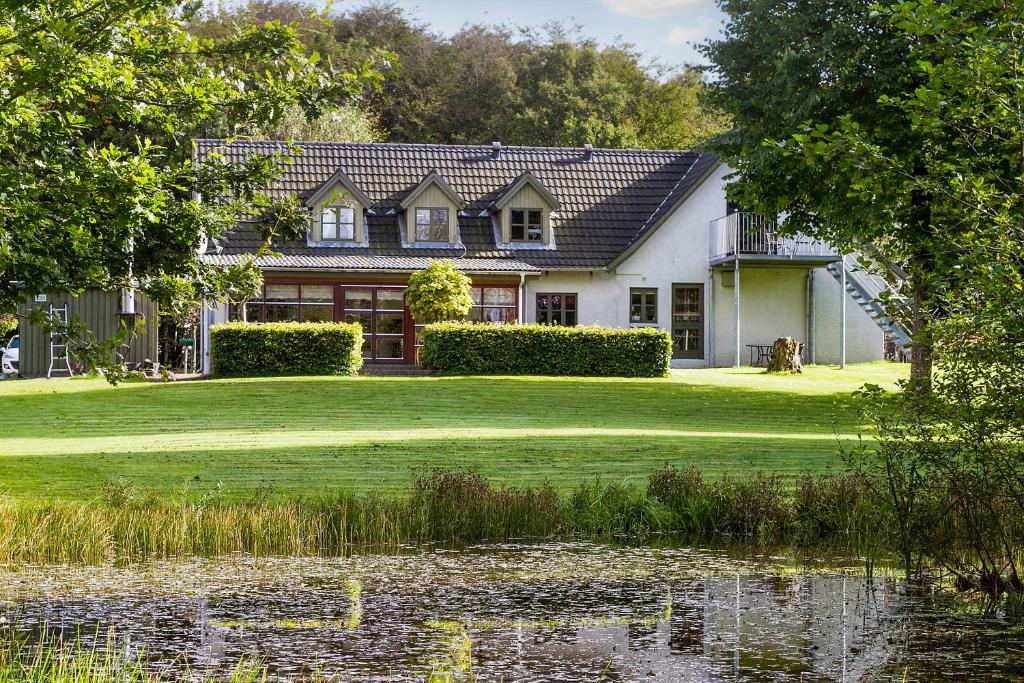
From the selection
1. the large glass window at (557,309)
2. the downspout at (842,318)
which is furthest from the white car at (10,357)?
the downspout at (842,318)

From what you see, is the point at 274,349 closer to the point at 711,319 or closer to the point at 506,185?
the point at 506,185

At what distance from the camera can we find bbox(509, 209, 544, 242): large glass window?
37.3m

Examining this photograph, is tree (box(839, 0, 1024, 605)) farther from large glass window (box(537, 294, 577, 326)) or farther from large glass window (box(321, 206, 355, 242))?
large glass window (box(321, 206, 355, 242))

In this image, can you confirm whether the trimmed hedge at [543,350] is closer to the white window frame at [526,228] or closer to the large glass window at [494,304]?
the large glass window at [494,304]

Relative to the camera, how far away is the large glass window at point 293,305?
3525 centimetres

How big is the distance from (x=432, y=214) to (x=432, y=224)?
272 millimetres

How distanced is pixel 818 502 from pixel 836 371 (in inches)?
868

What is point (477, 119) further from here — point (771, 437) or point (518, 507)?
point (518, 507)

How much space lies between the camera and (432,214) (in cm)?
3678

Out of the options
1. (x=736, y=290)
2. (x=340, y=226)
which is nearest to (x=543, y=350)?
(x=736, y=290)

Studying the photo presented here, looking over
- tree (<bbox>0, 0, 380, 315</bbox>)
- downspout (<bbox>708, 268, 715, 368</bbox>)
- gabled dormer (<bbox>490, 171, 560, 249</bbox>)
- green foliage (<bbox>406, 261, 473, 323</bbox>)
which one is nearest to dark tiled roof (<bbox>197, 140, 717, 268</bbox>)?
gabled dormer (<bbox>490, 171, 560, 249</bbox>)

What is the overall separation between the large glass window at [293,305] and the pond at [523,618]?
78.0 ft

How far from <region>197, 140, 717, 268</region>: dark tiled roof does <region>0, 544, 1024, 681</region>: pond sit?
81.6ft

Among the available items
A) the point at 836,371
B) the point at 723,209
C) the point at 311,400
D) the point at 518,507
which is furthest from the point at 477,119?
the point at 518,507
